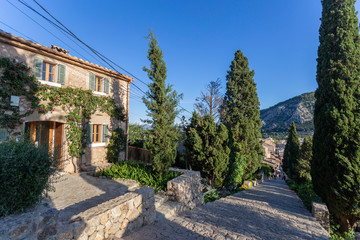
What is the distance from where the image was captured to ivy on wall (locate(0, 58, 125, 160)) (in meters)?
6.22

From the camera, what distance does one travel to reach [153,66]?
317 inches

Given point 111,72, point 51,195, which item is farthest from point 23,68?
point 51,195

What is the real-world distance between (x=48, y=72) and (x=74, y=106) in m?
1.78

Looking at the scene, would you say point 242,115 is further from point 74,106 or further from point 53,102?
point 53,102

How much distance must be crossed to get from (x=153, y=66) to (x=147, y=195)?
230 inches

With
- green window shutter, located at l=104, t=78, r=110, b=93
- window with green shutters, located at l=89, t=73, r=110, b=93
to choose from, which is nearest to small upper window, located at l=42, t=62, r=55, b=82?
window with green shutters, located at l=89, t=73, r=110, b=93

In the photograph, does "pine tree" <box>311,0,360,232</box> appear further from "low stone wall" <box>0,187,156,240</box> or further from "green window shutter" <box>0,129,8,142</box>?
"green window shutter" <box>0,129,8,142</box>

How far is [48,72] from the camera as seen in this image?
760cm

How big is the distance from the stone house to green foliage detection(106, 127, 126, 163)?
0.26 m

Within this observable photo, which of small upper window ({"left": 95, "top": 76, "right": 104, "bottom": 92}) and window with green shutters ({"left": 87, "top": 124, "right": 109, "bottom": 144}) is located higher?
small upper window ({"left": 95, "top": 76, "right": 104, "bottom": 92})

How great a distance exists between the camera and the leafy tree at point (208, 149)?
961 centimetres

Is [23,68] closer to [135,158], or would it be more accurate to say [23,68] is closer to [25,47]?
[25,47]

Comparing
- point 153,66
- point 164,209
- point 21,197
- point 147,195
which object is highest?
point 153,66

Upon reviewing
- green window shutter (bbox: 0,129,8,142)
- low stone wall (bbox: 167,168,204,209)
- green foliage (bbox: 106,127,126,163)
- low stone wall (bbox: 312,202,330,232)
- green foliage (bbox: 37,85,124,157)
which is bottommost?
low stone wall (bbox: 312,202,330,232)
